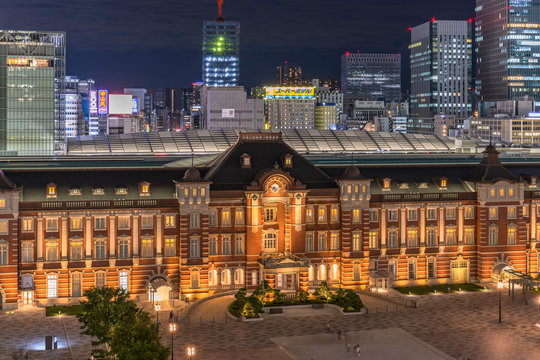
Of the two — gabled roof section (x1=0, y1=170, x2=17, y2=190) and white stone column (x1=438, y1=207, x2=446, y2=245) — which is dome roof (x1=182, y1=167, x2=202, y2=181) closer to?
gabled roof section (x1=0, y1=170, x2=17, y2=190)

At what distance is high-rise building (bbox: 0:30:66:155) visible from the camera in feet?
619

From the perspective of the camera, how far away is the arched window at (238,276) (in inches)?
3844

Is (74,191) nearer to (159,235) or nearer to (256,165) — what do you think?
(159,235)

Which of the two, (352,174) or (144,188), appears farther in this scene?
(352,174)

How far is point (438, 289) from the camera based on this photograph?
99.8 m

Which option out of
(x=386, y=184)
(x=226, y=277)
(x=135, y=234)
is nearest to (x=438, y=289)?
(x=386, y=184)

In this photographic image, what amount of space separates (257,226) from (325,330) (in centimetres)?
1897

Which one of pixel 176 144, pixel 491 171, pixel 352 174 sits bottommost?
pixel 352 174

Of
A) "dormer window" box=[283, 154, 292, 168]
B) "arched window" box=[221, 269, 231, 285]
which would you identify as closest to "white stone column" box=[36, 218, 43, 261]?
"arched window" box=[221, 269, 231, 285]

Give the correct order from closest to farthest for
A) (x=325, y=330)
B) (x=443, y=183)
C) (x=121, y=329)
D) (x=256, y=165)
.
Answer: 1. (x=121, y=329)
2. (x=325, y=330)
3. (x=256, y=165)
4. (x=443, y=183)

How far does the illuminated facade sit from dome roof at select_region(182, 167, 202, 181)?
0.13 meters

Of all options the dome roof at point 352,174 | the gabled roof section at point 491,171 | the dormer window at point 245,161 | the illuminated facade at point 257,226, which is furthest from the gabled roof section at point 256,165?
the gabled roof section at point 491,171

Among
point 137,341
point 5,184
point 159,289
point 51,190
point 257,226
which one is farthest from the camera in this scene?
point 257,226

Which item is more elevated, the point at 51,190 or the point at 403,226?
the point at 51,190
